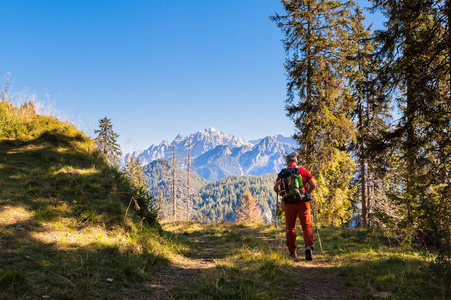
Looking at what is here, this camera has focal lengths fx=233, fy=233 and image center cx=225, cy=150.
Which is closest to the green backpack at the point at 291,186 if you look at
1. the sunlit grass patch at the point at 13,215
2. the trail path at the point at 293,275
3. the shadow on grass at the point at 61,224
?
the trail path at the point at 293,275

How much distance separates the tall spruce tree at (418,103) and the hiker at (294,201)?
289 centimetres

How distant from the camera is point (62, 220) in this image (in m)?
5.74

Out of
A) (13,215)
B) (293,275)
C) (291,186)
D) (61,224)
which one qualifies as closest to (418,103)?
(291,186)

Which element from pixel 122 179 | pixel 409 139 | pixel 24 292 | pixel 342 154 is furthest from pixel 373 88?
pixel 24 292

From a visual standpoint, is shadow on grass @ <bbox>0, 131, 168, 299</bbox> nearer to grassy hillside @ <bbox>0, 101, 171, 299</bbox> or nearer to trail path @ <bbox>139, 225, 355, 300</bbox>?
grassy hillside @ <bbox>0, 101, 171, 299</bbox>

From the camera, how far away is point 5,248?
13.5 ft

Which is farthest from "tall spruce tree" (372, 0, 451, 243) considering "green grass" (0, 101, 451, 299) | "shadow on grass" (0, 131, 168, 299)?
"shadow on grass" (0, 131, 168, 299)

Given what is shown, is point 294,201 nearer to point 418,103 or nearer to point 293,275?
point 293,275

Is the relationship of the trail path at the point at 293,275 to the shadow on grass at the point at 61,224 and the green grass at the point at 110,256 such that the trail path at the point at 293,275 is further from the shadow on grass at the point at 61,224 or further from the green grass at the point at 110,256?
the shadow on grass at the point at 61,224

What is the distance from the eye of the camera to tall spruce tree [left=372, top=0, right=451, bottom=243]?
6.48m

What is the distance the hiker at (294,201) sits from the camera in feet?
21.6

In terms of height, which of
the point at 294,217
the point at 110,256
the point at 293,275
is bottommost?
the point at 293,275

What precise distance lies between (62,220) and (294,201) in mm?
6108

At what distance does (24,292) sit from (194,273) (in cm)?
299
